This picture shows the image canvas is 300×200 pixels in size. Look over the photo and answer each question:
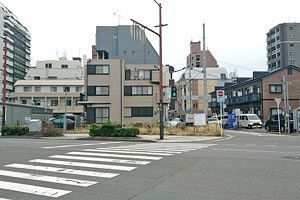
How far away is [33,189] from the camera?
8.19 metres

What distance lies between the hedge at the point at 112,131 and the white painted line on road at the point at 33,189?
1820 centimetres

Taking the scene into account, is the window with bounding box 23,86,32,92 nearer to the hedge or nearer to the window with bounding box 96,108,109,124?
the window with bounding box 96,108,109,124

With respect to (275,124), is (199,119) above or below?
above

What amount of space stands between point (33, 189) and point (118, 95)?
1652 inches

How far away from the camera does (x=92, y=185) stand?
28.2 feet

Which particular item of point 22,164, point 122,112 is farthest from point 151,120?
point 22,164

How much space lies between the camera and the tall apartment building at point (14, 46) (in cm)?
10238

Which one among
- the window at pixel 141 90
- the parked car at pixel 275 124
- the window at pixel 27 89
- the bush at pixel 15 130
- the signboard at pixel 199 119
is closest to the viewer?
the signboard at pixel 199 119

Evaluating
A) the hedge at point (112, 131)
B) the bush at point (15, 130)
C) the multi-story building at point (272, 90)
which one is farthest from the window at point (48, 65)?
the hedge at point (112, 131)

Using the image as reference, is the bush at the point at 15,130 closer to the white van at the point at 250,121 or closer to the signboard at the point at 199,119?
the signboard at the point at 199,119

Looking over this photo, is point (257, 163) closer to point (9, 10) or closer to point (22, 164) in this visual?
point (22, 164)

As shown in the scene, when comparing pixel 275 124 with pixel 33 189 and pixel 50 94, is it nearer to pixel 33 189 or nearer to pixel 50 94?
pixel 33 189

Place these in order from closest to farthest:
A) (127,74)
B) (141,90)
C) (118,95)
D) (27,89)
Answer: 1. (118,95)
2. (141,90)
3. (127,74)
4. (27,89)

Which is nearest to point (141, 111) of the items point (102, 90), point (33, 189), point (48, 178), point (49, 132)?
point (102, 90)
